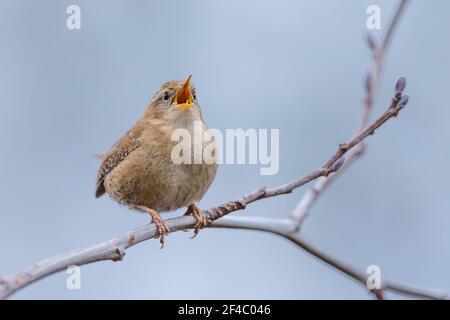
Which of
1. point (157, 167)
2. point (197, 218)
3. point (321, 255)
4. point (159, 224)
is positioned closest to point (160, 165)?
point (157, 167)

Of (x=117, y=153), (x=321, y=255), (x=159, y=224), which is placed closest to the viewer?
(x=321, y=255)

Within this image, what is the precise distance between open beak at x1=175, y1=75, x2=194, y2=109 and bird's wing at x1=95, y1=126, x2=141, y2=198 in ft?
0.92

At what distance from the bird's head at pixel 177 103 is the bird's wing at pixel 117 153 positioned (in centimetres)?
17

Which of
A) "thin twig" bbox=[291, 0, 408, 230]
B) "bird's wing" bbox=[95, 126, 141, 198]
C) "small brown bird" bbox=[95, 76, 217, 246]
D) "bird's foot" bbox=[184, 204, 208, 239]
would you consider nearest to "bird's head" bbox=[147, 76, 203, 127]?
"small brown bird" bbox=[95, 76, 217, 246]

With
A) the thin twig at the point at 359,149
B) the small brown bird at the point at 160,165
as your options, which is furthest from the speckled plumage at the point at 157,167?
the thin twig at the point at 359,149

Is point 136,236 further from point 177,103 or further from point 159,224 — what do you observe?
point 177,103

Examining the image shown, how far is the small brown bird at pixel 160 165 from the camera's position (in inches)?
122

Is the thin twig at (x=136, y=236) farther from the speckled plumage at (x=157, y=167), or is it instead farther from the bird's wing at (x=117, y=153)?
the bird's wing at (x=117, y=153)

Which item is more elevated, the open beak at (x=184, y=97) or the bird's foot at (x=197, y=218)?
the open beak at (x=184, y=97)

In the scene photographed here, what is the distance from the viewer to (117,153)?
354 centimetres

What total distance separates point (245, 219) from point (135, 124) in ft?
5.35

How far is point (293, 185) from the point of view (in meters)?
1.96

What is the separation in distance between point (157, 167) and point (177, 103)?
0.39 m
